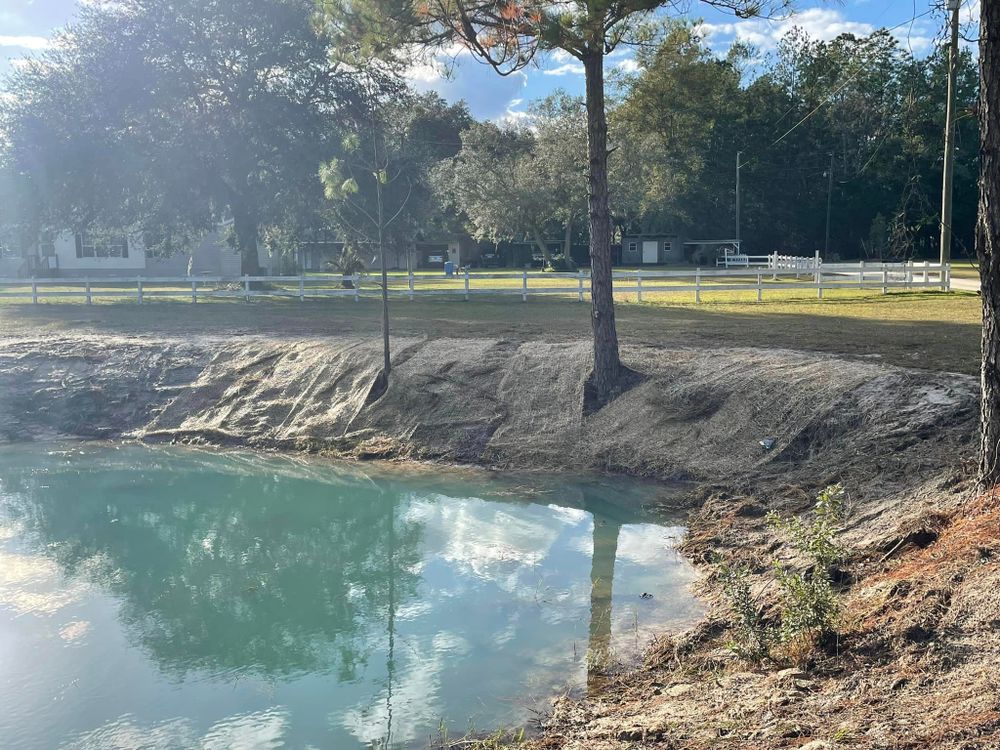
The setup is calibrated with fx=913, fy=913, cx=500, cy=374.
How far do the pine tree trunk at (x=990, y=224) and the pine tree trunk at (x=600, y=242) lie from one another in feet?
18.6

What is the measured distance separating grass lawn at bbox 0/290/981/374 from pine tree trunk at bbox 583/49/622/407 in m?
2.39

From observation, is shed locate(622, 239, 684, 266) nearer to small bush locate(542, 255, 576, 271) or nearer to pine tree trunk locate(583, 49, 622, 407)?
small bush locate(542, 255, 576, 271)

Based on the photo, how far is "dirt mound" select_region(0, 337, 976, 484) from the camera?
10695 mm

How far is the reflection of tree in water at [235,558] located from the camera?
24.7 feet

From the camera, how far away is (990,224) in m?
6.79

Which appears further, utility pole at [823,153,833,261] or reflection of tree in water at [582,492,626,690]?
utility pole at [823,153,833,261]

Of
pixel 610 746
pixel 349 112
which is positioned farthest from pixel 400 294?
pixel 610 746

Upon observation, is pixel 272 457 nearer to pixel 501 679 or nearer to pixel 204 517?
pixel 204 517

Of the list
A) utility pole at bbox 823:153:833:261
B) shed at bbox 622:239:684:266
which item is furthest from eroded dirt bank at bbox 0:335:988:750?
shed at bbox 622:239:684:266

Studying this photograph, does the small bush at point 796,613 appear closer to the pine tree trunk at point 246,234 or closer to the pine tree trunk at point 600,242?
the pine tree trunk at point 600,242

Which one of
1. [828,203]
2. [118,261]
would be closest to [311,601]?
[118,261]

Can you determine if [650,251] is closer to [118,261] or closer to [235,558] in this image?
[118,261]

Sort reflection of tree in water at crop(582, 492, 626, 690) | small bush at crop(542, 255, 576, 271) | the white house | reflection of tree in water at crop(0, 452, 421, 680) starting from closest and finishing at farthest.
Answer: reflection of tree in water at crop(582, 492, 626, 690)
reflection of tree in water at crop(0, 452, 421, 680)
the white house
small bush at crop(542, 255, 576, 271)

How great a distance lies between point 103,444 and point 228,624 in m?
8.73
